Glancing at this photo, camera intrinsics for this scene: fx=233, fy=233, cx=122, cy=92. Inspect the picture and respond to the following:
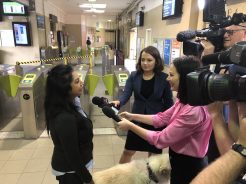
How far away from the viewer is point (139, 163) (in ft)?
5.74

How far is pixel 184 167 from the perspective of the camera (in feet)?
5.01

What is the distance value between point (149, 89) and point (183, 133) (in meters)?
0.84

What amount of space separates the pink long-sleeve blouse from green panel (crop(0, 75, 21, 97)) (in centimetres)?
323

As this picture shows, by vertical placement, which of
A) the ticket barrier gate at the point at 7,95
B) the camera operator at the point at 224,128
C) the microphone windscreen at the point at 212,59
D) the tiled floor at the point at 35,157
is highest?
the microphone windscreen at the point at 212,59

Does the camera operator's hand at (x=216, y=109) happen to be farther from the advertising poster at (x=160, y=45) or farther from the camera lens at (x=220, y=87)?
the advertising poster at (x=160, y=45)

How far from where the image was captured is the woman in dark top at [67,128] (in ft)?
4.71

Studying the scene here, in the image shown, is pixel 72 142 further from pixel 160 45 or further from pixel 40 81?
pixel 160 45

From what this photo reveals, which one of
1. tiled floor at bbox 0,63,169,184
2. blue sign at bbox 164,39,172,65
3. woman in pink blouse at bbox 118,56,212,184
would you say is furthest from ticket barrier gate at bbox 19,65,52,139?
blue sign at bbox 164,39,172,65

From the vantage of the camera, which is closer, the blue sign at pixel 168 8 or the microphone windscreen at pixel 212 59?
the microphone windscreen at pixel 212 59

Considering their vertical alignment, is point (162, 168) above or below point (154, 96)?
below

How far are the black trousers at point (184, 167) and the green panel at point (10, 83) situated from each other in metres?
3.27

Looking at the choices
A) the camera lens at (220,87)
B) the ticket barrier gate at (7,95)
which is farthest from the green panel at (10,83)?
the camera lens at (220,87)

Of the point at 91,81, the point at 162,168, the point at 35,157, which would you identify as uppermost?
the point at 91,81

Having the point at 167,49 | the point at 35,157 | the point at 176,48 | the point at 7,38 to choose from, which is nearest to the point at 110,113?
the point at 35,157
